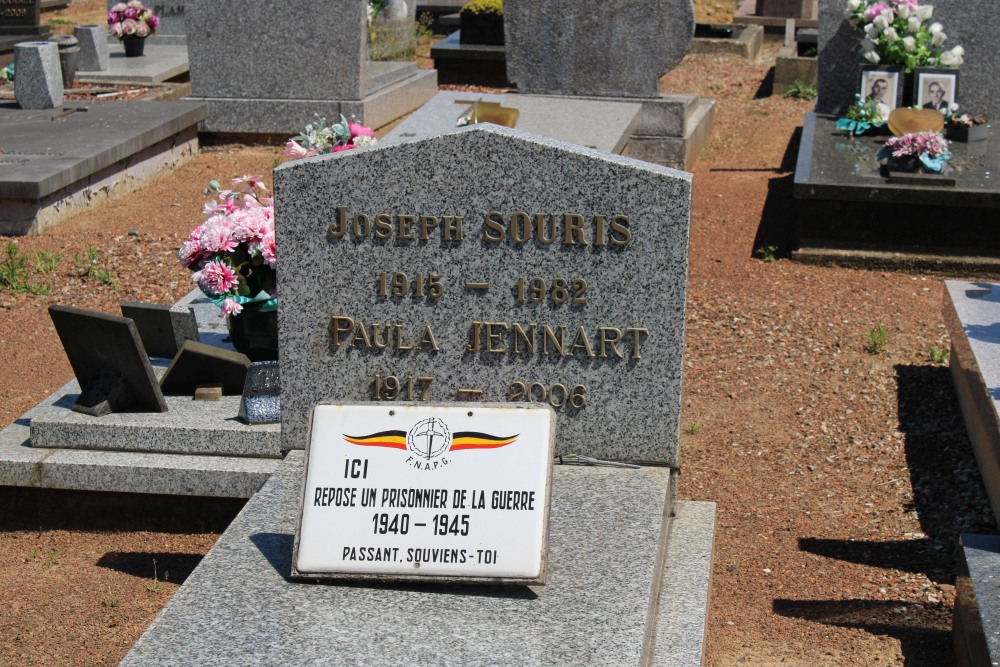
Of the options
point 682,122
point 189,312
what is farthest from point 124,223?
point 682,122

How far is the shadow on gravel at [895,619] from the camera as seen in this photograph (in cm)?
398

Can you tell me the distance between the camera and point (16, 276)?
297 inches

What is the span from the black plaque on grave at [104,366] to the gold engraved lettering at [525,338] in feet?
4.60

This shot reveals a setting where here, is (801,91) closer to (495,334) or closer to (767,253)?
(767,253)

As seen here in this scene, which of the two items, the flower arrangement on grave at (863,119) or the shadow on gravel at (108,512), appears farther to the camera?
the flower arrangement on grave at (863,119)

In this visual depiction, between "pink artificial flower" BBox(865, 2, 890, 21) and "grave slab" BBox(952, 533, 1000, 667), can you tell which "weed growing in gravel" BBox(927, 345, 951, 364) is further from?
"pink artificial flower" BBox(865, 2, 890, 21)

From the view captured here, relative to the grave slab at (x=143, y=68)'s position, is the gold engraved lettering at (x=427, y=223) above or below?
above

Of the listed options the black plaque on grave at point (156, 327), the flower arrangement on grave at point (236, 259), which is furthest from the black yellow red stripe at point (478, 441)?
the black plaque on grave at point (156, 327)

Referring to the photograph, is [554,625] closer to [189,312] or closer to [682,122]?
[189,312]

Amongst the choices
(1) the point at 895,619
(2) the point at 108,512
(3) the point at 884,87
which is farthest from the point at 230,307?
(3) the point at 884,87

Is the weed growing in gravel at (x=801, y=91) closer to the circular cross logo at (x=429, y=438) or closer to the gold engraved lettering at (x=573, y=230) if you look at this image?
the gold engraved lettering at (x=573, y=230)

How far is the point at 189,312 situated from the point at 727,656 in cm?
272

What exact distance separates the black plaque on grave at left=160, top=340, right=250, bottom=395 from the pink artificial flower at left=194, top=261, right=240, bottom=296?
0.79 feet

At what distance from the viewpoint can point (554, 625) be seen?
10.6 ft
